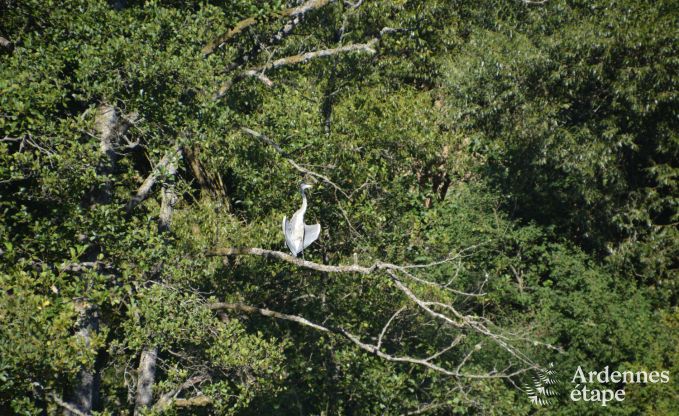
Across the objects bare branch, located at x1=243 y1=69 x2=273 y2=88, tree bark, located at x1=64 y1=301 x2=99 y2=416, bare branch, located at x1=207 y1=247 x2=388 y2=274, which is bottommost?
tree bark, located at x1=64 y1=301 x2=99 y2=416

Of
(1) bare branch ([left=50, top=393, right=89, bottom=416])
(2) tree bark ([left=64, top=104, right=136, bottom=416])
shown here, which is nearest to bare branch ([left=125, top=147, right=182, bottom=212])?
(2) tree bark ([left=64, top=104, right=136, bottom=416])

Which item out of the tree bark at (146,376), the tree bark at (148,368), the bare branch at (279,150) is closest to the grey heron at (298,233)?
the bare branch at (279,150)

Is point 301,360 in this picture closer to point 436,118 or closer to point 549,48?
point 436,118

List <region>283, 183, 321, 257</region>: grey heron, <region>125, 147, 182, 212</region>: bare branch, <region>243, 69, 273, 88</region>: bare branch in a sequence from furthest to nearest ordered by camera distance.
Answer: <region>243, 69, 273, 88</region>: bare branch < <region>283, 183, 321, 257</region>: grey heron < <region>125, 147, 182, 212</region>: bare branch

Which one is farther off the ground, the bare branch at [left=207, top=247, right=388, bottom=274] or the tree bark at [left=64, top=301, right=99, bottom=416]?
the bare branch at [left=207, top=247, right=388, bottom=274]

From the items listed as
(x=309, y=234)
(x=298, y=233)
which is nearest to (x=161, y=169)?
(x=298, y=233)

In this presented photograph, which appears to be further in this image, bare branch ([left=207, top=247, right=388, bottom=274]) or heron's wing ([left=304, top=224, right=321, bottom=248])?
heron's wing ([left=304, top=224, right=321, bottom=248])

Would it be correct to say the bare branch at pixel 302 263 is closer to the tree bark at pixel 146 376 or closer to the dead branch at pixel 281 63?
the tree bark at pixel 146 376

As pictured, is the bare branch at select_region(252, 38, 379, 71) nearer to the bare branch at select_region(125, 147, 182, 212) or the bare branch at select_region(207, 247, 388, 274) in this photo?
the bare branch at select_region(125, 147, 182, 212)

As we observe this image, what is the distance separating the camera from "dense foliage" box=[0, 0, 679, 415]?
300 inches

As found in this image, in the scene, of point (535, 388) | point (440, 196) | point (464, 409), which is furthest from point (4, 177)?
point (440, 196)

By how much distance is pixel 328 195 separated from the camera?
971 centimetres

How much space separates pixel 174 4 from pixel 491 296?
8.06 metres

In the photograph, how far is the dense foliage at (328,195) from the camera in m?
7.62
